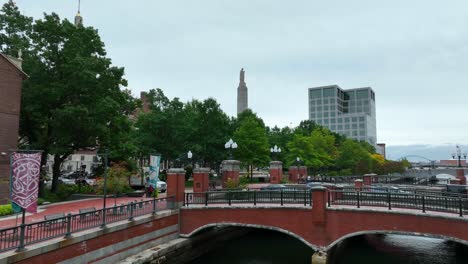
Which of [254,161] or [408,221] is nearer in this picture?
[408,221]

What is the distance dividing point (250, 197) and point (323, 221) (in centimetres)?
556

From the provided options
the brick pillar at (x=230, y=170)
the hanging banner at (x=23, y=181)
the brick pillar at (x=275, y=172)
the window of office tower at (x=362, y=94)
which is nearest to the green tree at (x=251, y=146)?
the brick pillar at (x=275, y=172)

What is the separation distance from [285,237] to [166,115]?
2559 cm

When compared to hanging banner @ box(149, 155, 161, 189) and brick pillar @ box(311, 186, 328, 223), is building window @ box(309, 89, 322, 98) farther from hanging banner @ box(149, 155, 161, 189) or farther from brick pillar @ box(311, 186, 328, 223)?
brick pillar @ box(311, 186, 328, 223)

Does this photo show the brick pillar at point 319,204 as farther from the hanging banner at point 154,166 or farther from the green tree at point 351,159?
the green tree at point 351,159

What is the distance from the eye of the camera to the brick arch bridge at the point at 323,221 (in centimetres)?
1639

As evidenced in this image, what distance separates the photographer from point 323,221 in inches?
736

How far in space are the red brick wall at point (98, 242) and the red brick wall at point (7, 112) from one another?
38.7ft

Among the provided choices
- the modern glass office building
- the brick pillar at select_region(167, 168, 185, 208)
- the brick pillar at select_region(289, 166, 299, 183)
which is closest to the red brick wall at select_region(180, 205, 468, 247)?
the brick pillar at select_region(167, 168, 185, 208)

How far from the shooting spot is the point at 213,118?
1902 inches

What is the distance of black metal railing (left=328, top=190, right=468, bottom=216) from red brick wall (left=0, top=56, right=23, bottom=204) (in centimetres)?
2230

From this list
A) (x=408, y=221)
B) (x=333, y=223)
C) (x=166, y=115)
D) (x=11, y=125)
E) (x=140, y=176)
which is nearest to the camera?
(x=408, y=221)

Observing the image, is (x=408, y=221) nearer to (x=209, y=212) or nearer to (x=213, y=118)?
(x=209, y=212)

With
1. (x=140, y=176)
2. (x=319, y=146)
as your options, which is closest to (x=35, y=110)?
(x=140, y=176)
